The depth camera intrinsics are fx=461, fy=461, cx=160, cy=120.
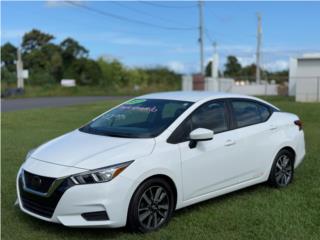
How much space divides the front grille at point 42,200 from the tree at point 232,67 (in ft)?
329

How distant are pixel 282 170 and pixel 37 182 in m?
3.83

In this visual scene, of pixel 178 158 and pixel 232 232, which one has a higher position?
pixel 178 158

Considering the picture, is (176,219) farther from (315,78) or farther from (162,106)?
(315,78)

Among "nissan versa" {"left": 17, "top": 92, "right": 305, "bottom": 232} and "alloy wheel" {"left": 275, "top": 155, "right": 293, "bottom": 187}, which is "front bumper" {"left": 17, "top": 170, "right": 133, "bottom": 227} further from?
"alloy wheel" {"left": 275, "top": 155, "right": 293, "bottom": 187}

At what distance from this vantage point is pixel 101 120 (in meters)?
6.35

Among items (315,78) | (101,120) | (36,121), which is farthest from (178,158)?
(315,78)

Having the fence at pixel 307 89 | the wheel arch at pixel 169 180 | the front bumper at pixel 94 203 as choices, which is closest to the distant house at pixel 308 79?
the fence at pixel 307 89

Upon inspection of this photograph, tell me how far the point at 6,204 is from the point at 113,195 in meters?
2.26

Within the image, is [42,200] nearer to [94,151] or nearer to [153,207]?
[94,151]

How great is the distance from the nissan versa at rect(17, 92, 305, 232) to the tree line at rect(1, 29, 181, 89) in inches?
2629

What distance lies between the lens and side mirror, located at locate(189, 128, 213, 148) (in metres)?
5.45

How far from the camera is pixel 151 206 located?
5.12 meters

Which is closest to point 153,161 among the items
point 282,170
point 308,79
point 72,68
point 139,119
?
point 139,119

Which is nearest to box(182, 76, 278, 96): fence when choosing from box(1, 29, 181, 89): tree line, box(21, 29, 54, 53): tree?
box(1, 29, 181, 89): tree line
